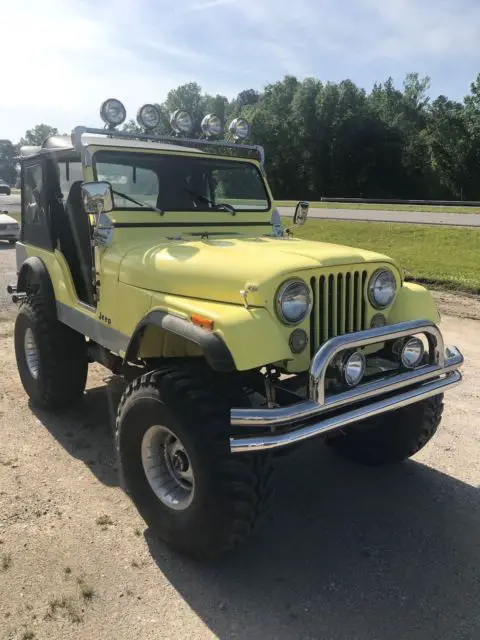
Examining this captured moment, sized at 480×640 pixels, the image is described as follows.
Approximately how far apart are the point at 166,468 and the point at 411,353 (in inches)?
59.0

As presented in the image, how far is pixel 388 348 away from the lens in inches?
137

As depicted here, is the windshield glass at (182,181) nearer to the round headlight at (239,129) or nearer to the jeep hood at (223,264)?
the round headlight at (239,129)

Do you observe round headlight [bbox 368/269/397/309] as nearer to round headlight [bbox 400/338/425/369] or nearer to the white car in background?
round headlight [bbox 400/338/425/369]

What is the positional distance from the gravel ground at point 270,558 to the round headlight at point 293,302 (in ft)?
4.28

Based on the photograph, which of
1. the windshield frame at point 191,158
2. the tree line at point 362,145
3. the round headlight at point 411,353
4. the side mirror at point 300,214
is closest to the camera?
the round headlight at point 411,353

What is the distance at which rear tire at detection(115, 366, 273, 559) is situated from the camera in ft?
8.94

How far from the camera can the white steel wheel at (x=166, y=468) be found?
3.09 meters

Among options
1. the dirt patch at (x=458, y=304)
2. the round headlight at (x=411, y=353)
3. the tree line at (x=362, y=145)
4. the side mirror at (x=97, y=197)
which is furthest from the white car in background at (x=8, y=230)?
the tree line at (x=362, y=145)

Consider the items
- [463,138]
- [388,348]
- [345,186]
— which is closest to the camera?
[388,348]

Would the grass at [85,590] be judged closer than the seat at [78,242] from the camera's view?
Yes

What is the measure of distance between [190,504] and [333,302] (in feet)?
4.23

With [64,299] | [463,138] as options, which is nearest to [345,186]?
[463,138]

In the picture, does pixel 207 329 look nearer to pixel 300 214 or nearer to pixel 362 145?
pixel 300 214

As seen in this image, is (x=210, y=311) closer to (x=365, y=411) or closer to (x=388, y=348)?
(x=365, y=411)
